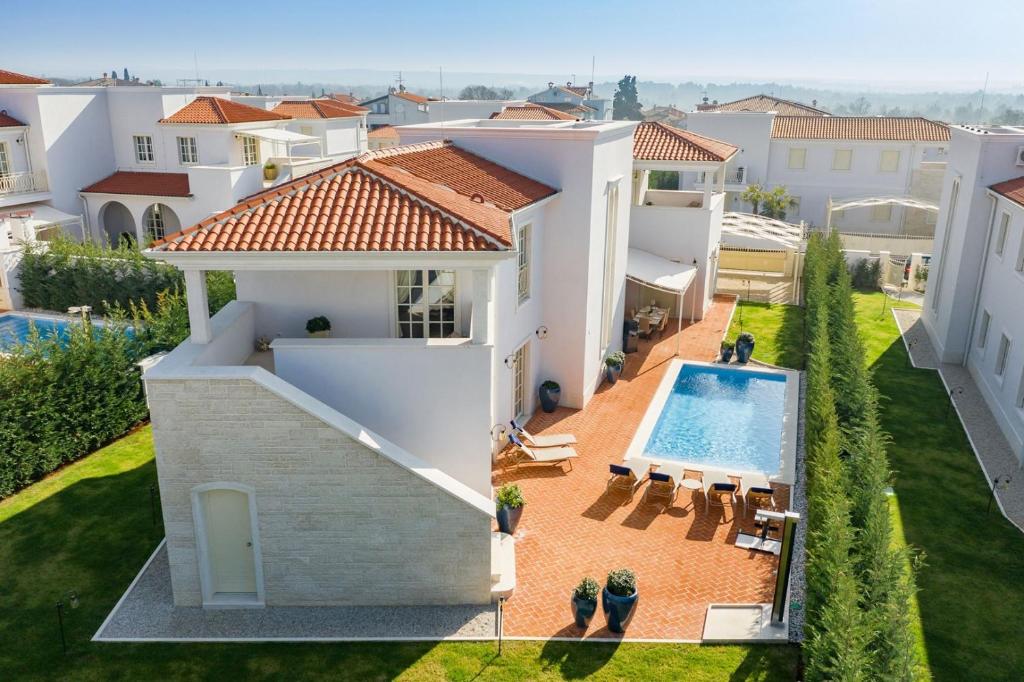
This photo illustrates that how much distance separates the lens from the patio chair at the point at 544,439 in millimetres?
25438

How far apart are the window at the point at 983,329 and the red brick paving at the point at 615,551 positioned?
1584 cm

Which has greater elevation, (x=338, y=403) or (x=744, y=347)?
(x=338, y=403)

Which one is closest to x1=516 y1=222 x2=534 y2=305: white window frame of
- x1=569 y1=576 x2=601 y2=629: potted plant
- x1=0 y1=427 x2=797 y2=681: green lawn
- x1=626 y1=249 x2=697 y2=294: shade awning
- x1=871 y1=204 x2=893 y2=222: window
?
x1=626 y1=249 x2=697 y2=294: shade awning

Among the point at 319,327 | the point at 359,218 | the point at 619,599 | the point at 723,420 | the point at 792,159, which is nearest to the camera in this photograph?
the point at 619,599

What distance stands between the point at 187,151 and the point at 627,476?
4588cm

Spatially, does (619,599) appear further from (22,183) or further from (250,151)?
(22,183)

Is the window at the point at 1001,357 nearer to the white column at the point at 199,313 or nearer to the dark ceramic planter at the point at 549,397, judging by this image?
the dark ceramic planter at the point at 549,397

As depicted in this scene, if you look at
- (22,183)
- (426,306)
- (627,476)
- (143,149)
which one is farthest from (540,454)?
(143,149)

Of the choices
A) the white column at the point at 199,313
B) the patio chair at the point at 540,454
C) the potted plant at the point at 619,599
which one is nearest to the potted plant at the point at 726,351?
the patio chair at the point at 540,454

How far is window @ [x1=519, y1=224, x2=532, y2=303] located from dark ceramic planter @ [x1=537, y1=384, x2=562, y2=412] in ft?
13.2

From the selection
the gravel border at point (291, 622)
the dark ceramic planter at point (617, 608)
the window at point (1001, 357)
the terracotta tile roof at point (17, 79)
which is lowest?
the gravel border at point (291, 622)

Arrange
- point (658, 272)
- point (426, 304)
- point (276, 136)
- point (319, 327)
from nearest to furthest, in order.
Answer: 1. point (319, 327)
2. point (426, 304)
3. point (658, 272)
4. point (276, 136)

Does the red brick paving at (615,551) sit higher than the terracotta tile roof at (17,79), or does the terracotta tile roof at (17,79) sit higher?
the terracotta tile roof at (17,79)

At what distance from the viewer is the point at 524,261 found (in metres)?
26.5
